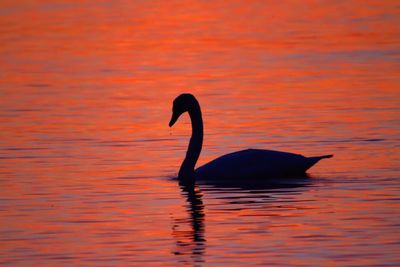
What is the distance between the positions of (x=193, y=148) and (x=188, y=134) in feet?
10.7

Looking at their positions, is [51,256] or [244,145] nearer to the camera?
[51,256]

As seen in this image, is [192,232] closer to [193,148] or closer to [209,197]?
[209,197]

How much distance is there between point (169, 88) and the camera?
2856 centimetres

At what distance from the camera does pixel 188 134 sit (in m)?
23.4

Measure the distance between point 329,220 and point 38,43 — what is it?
843 inches

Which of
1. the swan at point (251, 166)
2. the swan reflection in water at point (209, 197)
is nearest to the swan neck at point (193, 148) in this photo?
the swan at point (251, 166)

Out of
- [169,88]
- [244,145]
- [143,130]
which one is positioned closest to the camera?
[244,145]

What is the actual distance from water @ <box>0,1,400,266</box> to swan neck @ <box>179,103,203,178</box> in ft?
0.90

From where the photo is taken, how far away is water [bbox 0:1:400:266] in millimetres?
14586

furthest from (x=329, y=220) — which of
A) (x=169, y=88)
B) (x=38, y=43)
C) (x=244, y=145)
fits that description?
(x=38, y=43)

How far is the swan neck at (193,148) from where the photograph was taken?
63.3 feet

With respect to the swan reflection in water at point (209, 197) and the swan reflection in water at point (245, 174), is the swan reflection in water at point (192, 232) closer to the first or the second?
the swan reflection in water at point (209, 197)

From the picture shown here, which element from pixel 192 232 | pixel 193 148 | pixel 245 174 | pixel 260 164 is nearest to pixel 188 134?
pixel 193 148

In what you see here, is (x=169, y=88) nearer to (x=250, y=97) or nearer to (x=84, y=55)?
(x=250, y=97)
